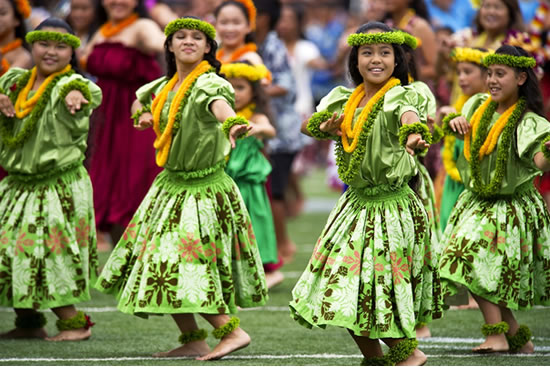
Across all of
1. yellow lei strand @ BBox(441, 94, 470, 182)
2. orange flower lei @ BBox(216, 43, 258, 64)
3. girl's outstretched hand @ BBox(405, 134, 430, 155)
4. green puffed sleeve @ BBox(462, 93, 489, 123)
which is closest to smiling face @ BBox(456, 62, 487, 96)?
yellow lei strand @ BBox(441, 94, 470, 182)

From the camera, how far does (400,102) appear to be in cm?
550

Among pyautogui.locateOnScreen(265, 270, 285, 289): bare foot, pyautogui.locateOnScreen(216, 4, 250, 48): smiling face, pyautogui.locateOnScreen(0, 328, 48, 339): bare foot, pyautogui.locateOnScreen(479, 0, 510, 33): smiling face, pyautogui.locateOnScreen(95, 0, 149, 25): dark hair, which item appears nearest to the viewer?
pyautogui.locateOnScreen(0, 328, 48, 339): bare foot

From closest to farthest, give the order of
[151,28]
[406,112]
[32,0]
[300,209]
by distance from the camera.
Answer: [406,112] → [151,28] → [32,0] → [300,209]

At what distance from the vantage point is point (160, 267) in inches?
236

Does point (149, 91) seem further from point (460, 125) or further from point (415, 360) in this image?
point (415, 360)

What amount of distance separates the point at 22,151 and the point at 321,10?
1559 centimetres

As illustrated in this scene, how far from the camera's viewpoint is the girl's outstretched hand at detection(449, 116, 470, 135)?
6.36 metres

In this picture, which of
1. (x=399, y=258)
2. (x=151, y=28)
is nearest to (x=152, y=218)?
(x=399, y=258)

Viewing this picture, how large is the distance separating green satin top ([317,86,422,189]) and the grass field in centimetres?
100

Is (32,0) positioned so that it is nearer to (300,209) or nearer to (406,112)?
(300,209)

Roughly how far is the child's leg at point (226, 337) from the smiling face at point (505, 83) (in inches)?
71.9

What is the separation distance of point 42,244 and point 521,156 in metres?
2.61

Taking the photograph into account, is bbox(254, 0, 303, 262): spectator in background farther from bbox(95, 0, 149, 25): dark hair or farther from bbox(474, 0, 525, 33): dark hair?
bbox(474, 0, 525, 33): dark hair

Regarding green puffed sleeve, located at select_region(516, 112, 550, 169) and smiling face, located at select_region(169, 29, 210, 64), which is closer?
green puffed sleeve, located at select_region(516, 112, 550, 169)
